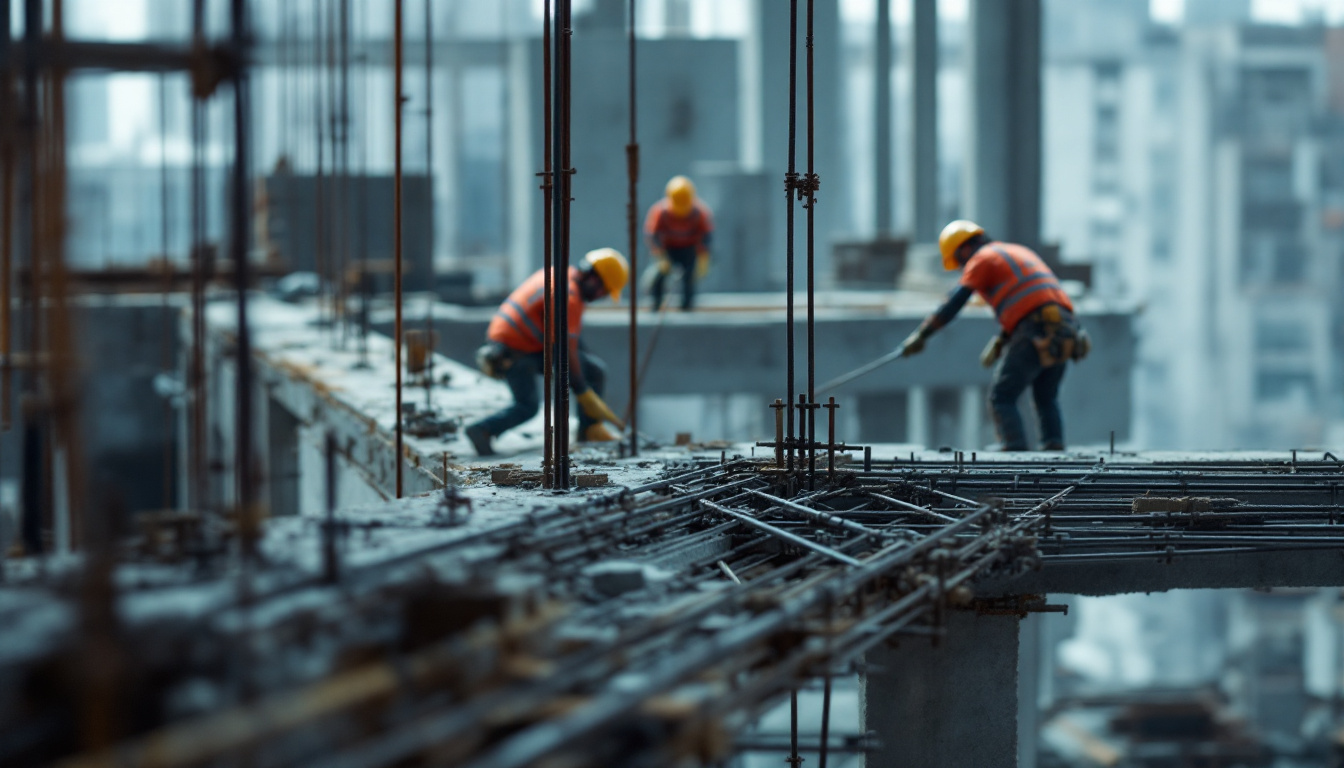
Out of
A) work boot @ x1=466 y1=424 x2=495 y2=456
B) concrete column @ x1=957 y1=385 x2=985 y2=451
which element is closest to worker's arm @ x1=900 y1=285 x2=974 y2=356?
work boot @ x1=466 y1=424 x2=495 y2=456

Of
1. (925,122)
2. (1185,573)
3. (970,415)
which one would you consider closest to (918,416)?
(970,415)

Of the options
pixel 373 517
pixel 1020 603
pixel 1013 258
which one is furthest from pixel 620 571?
pixel 1013 258

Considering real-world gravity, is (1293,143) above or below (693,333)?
above

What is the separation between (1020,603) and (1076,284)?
15413mm

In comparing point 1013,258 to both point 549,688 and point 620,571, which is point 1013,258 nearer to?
point 620,571

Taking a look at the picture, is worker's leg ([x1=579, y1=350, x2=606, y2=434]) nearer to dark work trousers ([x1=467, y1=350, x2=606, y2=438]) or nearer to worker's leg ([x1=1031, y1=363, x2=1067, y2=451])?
dark work trousers ([x1=467, y1=350, x2=606, y2=438])

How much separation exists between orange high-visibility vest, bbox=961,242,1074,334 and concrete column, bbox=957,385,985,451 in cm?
933

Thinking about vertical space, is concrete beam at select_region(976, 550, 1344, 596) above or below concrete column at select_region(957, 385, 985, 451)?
above

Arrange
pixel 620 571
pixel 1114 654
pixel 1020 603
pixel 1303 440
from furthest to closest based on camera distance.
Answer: pixel 1303 440, pixel 1114 654, pixel 1020 603, pixel 620 571

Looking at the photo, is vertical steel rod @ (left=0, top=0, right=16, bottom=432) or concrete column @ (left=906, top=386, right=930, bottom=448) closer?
vertical steel rod @ (left=0, top=0, right=16, bottom=432)

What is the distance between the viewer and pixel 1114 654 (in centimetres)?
4203

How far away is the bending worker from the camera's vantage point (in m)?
11.1

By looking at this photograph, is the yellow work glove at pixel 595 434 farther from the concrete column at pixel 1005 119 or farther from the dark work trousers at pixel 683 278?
the concrete column at pixel 1005 119

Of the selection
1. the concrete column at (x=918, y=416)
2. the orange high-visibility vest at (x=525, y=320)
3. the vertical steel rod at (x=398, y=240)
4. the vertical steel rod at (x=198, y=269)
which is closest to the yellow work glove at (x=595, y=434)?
the orange high-visibility vest at (x=525, y=320)
